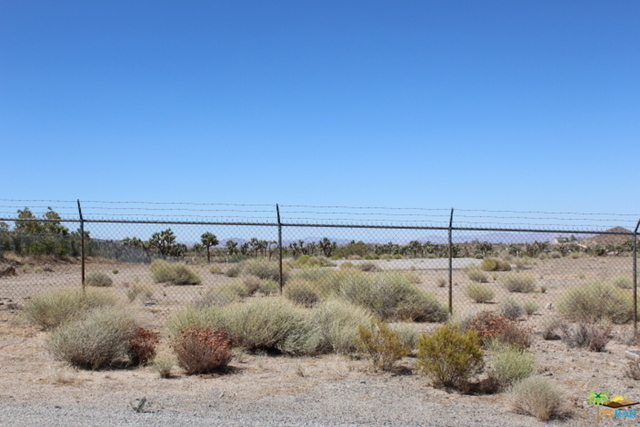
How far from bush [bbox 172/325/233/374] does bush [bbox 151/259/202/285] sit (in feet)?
53.3

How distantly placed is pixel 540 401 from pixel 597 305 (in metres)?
8.80

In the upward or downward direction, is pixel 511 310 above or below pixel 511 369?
below

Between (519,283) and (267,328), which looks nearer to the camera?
(267,328)

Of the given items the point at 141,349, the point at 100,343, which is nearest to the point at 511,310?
the point at 141,349

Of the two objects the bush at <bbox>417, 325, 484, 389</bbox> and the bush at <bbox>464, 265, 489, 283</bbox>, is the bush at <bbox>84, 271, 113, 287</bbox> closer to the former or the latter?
the bush at <bbox>464, 265, 489, 283</bbox>

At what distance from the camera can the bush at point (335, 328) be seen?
31.5ft

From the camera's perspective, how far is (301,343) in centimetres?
969

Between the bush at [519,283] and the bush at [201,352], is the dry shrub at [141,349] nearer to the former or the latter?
the bush at [201,352]

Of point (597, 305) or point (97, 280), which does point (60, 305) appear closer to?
point (97, 280)

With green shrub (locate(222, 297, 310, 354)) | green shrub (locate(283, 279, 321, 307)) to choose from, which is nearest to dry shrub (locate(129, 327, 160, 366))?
green shrub (locate(222, 297, 310, 354))

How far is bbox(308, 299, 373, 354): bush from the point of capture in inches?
378

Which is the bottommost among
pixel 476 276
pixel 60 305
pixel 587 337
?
pixel 476 276

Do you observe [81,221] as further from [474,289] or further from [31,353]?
[474,289]

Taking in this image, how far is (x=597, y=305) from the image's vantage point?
13.9 metres
